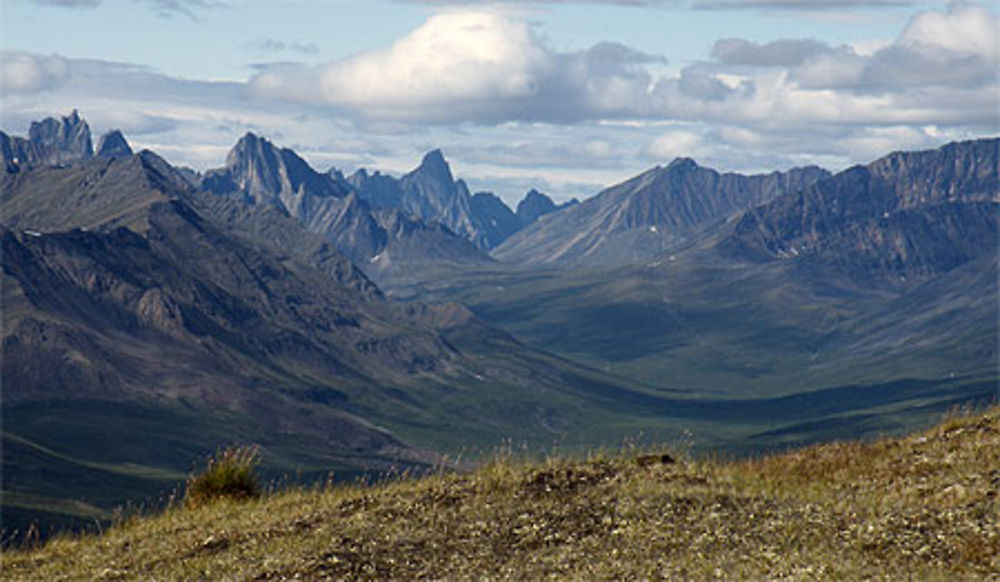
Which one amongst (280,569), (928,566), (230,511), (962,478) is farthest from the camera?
(230,511)

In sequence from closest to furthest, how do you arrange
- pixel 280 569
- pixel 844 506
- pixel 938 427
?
pixel 280 569, pixel 844 506, pixel 938 427

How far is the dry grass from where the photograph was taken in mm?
21156

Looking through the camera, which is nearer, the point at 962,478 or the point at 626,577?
the point at 626,577

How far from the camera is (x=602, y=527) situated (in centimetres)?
2347

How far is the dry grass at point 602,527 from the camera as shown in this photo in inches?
833

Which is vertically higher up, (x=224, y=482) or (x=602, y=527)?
(x=602, y=527)

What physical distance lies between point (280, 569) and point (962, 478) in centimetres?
1412

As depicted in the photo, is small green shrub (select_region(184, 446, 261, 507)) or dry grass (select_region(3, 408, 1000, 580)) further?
small green shrub (select_region(184, 446, 261, 507))

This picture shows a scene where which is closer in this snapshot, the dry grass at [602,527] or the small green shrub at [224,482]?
the dry grass at [602,527]

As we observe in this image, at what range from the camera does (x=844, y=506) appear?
24.0 m

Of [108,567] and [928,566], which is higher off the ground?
[928,566]

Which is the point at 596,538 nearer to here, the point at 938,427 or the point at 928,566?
the point at 928,566

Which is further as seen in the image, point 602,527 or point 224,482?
point 224,482

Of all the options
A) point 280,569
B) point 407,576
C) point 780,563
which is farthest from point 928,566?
point 280,569
